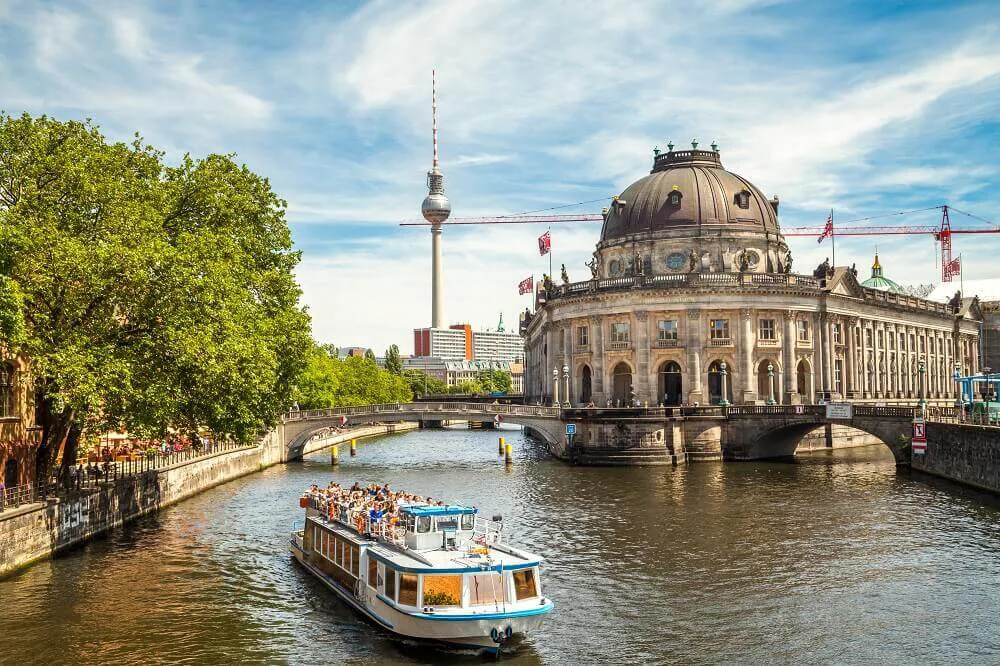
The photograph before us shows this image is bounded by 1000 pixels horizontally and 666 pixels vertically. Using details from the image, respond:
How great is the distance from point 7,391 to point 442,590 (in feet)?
89.6

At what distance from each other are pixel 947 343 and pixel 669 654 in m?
122

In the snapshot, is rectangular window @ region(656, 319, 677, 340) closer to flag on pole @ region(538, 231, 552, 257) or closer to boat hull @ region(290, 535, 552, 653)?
flag on pole @ region(538, 231, 552, 257)

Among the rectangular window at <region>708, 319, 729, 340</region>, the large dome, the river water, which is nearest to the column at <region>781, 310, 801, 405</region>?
the rectangular window at <region>708, 319, 729, 340</region>

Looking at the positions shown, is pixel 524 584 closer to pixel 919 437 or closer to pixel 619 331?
pixel 919 437

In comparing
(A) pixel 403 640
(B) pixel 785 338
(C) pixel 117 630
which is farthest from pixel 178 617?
(B) pixel 785 338

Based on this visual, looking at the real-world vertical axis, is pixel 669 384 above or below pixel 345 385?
below

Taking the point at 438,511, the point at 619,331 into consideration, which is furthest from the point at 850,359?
the point at 438,511

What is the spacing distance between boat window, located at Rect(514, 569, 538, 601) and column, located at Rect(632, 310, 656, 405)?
68.7m

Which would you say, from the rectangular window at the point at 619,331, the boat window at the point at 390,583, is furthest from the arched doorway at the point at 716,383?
the boat window at the point at 390,583

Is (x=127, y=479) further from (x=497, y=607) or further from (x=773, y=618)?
(x=773, y=618)

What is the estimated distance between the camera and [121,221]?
146 ft

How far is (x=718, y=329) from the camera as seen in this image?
326 ft

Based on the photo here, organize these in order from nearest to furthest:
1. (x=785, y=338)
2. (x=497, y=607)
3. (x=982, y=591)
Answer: (x=497, y=607) → (x=982, y=591) → (x=785, y=338)

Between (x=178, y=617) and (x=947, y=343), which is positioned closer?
(x=178, y=617)
